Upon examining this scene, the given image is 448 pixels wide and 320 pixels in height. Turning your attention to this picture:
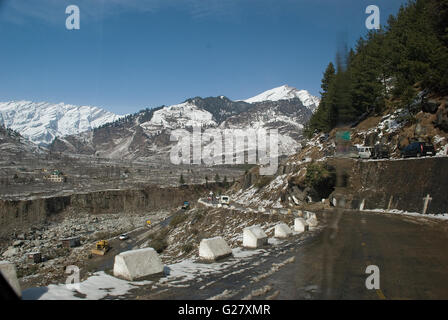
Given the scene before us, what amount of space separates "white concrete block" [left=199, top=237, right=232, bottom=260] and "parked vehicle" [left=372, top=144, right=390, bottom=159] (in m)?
26.7

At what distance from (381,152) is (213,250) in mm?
27630

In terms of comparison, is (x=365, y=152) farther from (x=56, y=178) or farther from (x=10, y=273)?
(x=56, y=178)

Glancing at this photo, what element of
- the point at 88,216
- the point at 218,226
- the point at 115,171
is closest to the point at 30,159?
the point at 115,171

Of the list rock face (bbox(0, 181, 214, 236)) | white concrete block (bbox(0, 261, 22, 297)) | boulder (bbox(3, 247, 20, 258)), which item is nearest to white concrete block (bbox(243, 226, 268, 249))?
white concrete block (bbox(0, 261, 22, 297))

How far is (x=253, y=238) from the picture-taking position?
45.5 feet

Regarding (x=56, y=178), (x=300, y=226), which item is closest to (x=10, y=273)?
(x=300, y=226)

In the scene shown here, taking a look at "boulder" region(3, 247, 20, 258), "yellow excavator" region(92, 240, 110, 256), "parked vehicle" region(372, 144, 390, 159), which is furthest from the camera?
"boulder" region(3, 247, 20, 258)

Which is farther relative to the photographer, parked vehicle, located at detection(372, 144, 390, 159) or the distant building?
the distant building

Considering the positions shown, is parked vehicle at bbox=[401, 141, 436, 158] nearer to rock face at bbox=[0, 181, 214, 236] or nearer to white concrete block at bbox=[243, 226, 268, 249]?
white concrete block at bbox=[243, 226, 268, 249]

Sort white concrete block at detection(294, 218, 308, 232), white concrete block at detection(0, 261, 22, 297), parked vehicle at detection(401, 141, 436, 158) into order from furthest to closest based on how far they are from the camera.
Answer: parked vehicle at detection(401, 141, 436, 158), white concrete block at detection(294, 218, 308, 232), white concrete block at detection(0, 261, 22, 297)

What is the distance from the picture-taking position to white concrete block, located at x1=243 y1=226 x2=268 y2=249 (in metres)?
13.8

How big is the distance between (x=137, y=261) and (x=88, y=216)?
103 m

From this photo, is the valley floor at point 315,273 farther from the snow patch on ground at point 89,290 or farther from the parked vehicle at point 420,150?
the parked vehicle at point 420,150
